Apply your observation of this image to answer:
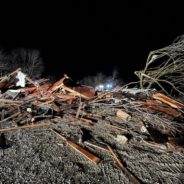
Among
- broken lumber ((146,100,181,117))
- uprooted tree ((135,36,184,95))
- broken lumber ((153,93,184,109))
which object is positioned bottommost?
broken lumber ((146,100,181,117))

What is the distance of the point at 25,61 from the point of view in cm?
2094

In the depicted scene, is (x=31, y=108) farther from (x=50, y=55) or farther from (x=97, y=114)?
(x=50, y=55)

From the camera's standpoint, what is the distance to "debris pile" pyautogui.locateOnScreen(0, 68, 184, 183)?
3.32m

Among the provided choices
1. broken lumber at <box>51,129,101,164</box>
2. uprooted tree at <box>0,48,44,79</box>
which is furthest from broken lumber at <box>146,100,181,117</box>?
uprooted tree at <box>0,48,44,79</box>

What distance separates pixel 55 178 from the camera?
250 centimetres

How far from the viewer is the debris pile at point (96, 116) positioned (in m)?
3.32

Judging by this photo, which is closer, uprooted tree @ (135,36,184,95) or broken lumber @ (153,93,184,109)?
broken lumber @ (153,93,184,109)

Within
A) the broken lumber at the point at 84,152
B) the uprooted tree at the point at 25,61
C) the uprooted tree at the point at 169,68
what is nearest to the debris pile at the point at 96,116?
the broken lumber at the point at 84,152

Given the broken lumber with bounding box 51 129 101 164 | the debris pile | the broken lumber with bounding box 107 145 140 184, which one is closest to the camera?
the broken lumber with bounding box 107 145 140 184

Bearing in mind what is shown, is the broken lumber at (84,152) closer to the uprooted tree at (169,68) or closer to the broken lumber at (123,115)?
the broken lumber at (123,115)

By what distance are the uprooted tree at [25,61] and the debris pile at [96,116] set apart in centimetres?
1481

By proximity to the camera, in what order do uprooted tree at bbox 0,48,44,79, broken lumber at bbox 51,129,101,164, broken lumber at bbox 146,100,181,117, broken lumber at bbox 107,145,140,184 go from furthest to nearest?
uprooted tree at bbox 0,48,44,79
broken lumber at bbox 146,100,181,117
broken lumber at bbox 51,129,101,164
broken lumber at bbox 107,145,140,184

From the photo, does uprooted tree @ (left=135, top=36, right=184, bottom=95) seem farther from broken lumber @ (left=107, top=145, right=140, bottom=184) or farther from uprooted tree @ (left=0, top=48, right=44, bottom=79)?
uprooted tree @ (left=0, top=48, right=44, bottom=79)

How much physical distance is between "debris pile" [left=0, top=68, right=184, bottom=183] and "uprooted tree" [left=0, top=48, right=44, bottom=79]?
14814 mm
